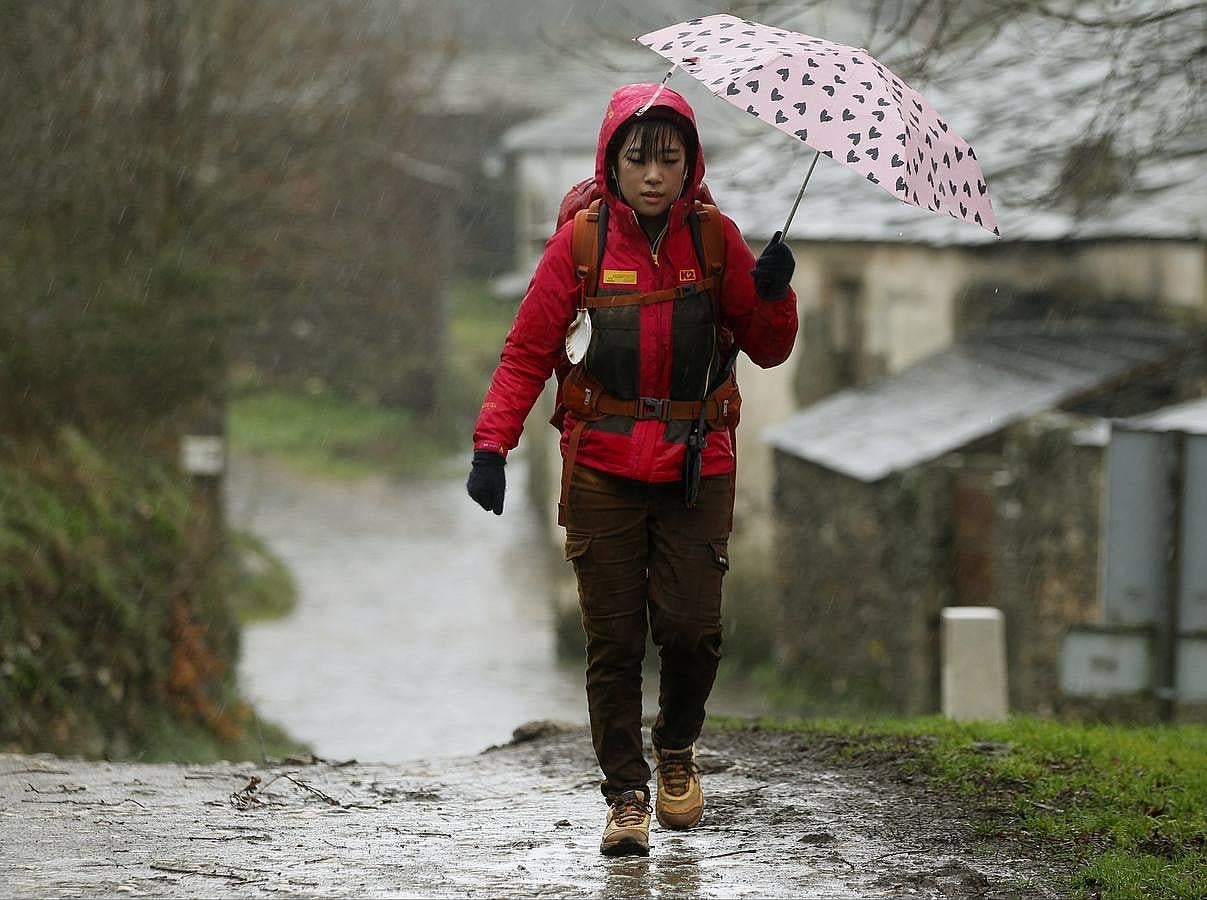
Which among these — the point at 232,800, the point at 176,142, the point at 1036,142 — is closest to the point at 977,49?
the point at 1036,142

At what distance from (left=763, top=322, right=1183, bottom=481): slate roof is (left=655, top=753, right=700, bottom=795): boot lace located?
9.88m

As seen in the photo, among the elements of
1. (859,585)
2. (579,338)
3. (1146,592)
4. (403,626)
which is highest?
(579,338)

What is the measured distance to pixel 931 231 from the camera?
16.5 m

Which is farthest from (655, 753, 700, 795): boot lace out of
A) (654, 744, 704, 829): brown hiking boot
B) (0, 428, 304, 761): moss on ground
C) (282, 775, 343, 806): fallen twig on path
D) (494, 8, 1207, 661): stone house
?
(494, 8, 1207, 661): stone house

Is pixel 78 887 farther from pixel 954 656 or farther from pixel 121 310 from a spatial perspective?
pixel 121 310

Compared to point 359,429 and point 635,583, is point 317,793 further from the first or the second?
point 359,429

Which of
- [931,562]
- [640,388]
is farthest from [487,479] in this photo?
[931,562]

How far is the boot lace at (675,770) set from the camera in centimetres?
493

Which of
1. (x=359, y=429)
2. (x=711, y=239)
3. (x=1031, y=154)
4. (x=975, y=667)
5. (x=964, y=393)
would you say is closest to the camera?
(x=711, y=239)

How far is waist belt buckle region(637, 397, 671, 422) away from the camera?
4.59 metres

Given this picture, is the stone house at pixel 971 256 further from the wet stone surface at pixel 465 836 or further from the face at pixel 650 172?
the face at pixel 650 172

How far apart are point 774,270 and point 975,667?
4055 mm

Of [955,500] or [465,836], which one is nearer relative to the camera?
[465,836]

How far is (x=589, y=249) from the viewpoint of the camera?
15.0ft
